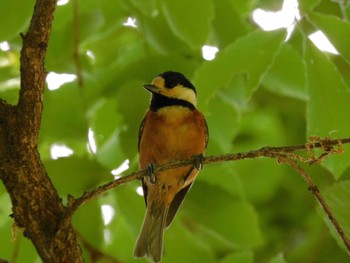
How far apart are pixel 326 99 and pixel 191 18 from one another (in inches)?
24.9

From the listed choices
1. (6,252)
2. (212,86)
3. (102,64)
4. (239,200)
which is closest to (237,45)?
(212,86)

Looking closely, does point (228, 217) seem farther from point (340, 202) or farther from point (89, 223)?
point (340, 202)

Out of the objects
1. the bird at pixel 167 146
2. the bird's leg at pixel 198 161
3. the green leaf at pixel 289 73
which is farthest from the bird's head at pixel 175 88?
the bird's leg at pixel 198 161

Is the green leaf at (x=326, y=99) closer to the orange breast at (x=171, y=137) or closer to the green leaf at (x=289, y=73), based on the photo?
the green leaf at (x=289, y=73)

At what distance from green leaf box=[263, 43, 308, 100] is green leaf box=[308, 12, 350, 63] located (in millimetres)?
686

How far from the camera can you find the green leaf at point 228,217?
301 centimetres

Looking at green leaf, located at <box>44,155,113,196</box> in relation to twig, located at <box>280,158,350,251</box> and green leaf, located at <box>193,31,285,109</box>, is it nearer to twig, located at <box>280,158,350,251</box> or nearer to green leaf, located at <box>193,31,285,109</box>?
green leaf, located at <box>193,31,285,109</box>

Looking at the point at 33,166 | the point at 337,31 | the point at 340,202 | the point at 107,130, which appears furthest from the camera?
the point at 107,130

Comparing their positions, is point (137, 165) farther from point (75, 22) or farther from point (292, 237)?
point (292, 237)

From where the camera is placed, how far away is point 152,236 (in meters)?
3.37

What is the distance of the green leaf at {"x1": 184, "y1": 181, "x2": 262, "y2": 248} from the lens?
3014 millimetres

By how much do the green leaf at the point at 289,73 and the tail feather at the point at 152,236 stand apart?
883mm

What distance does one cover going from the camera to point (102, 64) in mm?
4086

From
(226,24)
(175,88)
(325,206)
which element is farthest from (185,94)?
(325,206)
